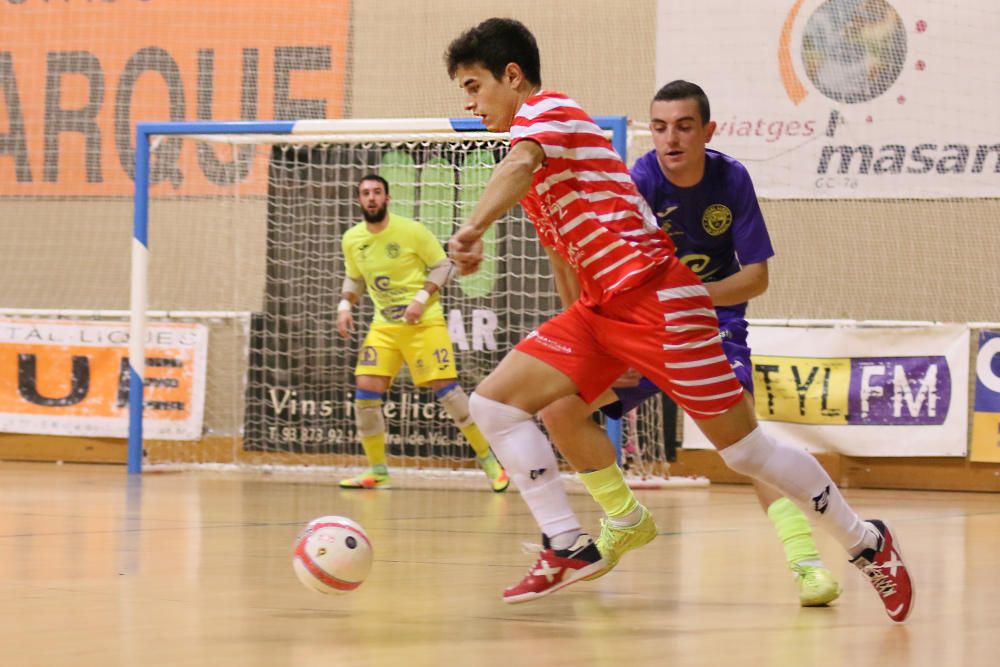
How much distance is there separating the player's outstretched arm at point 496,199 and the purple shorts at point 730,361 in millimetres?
1147

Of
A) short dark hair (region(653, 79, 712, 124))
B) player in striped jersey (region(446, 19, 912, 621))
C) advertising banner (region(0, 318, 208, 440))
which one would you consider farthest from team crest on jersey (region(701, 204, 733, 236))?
advertising banner (region(0, 318, 208, 440))

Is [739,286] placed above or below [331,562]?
above

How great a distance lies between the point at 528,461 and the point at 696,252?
106 cm

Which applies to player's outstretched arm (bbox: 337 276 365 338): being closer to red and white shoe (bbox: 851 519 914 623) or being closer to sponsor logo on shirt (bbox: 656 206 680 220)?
sponsor logo on shirt (bbox: 656 206 680 220)

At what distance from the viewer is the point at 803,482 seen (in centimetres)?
389

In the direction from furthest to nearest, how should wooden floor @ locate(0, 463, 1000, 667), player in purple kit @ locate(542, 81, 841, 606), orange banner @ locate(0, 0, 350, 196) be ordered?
1. orange banner @ locate(0, 0, 350, 196)
2. player in purple kit @ locate(542, 81, 841, 606)
3. wooden floor @ locate(0, 463, 1000, 667)

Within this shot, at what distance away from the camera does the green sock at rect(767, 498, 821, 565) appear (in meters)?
4.25

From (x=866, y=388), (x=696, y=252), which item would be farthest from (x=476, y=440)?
(x=696, y=252)

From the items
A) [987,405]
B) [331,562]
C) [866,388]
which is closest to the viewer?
[331,562]

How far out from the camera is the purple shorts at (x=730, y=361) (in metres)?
4.59

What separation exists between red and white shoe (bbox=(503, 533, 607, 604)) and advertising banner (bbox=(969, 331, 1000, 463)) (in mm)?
6529

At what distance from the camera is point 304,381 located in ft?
36.1

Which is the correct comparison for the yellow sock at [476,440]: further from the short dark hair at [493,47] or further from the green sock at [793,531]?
the short dark hair at [493,47]

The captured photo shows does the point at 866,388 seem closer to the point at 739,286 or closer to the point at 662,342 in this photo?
the point at 739,286
